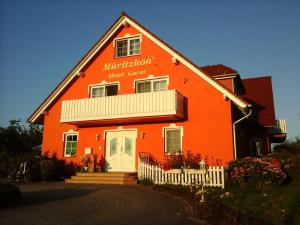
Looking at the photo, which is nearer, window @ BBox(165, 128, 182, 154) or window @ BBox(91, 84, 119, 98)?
window @ BBox(165, 128, 182, 154)

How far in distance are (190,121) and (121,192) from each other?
21.7 ft

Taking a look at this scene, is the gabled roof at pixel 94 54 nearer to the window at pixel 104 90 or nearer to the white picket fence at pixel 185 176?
the window at pixel 104 90

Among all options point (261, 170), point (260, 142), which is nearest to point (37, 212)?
point (261, 170)

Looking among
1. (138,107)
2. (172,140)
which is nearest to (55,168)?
(138,107)

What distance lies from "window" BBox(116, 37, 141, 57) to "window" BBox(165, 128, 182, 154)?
5532mm

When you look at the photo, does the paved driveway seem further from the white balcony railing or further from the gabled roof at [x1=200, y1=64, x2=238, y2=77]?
the white balcony railing

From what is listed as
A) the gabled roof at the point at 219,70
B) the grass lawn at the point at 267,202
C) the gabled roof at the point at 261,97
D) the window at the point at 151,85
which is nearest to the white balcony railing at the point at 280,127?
the gabled roof at the point at 261,97

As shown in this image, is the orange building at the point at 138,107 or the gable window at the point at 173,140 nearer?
the orange building at the point at 138,107

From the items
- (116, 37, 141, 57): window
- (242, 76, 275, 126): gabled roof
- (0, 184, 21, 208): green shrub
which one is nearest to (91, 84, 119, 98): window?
(116, 37, 141, 57): window

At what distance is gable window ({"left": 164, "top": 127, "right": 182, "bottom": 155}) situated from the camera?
56.2 feet

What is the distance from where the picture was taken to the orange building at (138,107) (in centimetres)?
1647

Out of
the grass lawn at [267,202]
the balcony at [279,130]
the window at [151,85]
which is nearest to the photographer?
the grass lawn at [267,202]

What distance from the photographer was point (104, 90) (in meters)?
19.7

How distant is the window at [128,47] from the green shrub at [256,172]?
32.1ft
